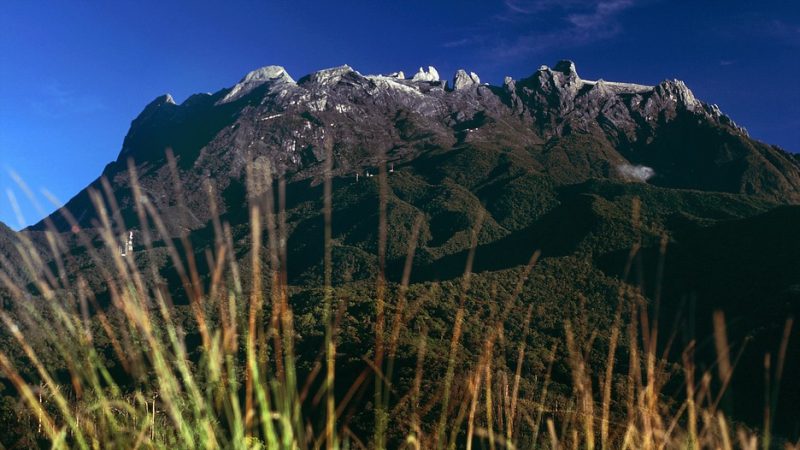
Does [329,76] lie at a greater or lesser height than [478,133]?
greater

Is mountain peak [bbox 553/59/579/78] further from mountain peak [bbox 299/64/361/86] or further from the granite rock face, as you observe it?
mountain peak [bbox 299/64/361/86]

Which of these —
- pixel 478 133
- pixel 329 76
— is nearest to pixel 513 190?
pixel 478 133

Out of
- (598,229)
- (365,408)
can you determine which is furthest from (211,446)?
(598,229)

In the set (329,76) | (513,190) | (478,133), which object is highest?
(329,76)

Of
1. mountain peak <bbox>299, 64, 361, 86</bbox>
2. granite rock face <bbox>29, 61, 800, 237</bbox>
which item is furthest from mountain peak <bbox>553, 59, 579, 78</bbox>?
mountain peak <bbox>299, 64, 361, 86</bbox>

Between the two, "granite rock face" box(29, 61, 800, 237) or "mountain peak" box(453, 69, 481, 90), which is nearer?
"granite rock face" box(29, 61, 800, 237)

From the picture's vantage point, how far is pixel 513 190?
395 ft

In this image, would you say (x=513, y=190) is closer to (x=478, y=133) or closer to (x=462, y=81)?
(x=478, y=133)

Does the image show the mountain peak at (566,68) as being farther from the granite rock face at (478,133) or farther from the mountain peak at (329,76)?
Answer: the mountain peak at (329,76)

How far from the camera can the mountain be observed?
58.1 m

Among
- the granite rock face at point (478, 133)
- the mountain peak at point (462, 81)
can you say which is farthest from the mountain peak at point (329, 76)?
the mountain peak at point (462, 81)

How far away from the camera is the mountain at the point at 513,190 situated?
190ft

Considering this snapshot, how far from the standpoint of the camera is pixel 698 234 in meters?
70.0

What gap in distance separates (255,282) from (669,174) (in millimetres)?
164209
